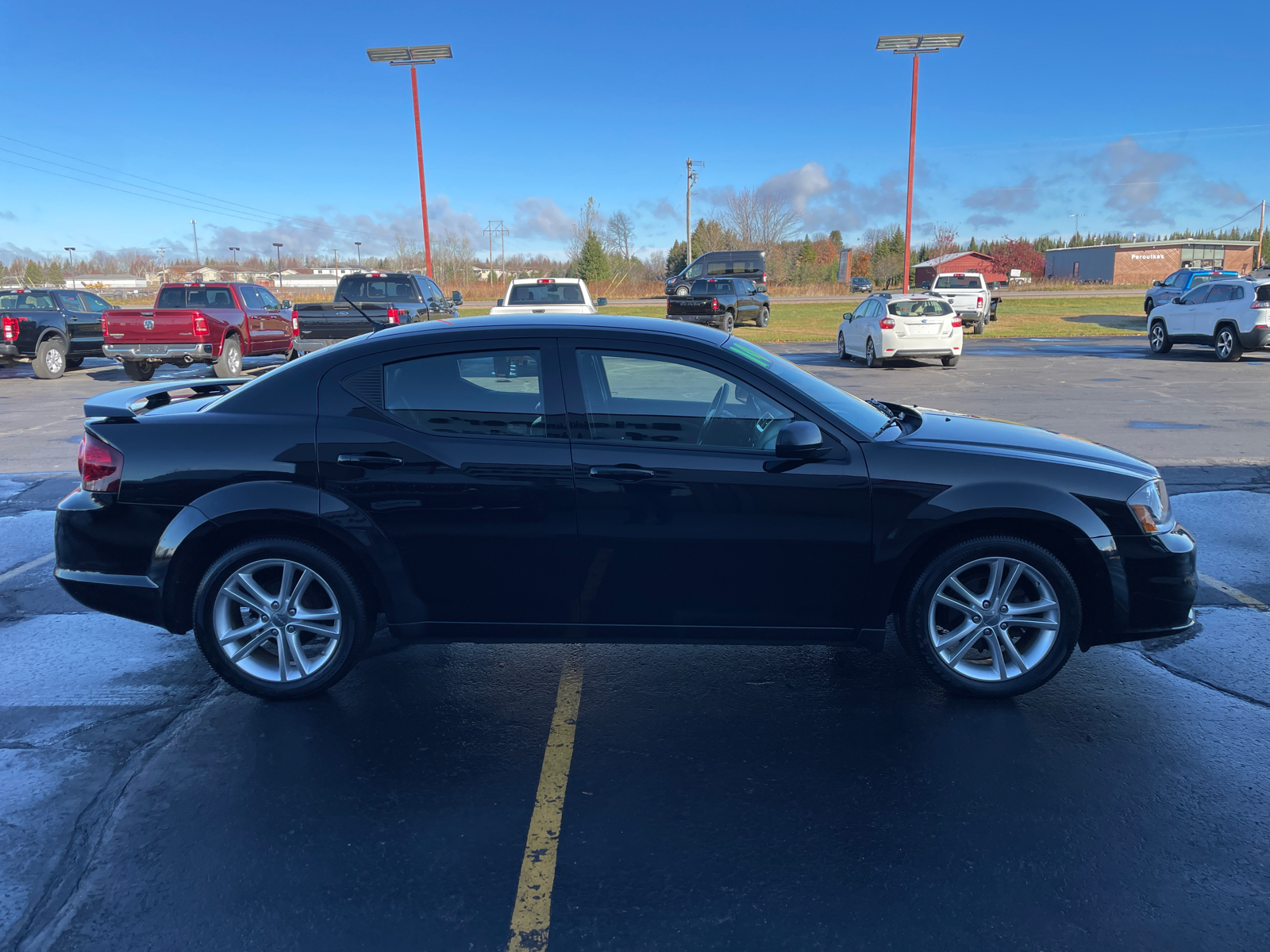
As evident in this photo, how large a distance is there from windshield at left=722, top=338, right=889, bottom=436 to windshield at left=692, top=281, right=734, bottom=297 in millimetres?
25764

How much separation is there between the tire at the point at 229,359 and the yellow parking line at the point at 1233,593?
1665cm

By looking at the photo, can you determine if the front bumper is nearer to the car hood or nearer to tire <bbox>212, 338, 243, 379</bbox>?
tire <bbox>212, 338, 243, 379</bbox>

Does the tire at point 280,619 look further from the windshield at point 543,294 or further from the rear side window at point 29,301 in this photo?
the rear side window at point 29,301

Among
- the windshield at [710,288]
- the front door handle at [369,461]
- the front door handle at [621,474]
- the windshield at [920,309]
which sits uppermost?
the windshield at [710,288]

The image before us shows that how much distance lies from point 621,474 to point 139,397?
2490 millimetres

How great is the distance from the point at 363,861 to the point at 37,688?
2.35m

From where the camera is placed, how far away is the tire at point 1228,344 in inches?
754

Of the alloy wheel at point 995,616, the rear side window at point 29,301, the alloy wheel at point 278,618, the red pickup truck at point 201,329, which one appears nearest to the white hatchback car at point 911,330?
the red pickup truck at point 201,329

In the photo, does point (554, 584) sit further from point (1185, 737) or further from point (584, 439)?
point (1185, 737)

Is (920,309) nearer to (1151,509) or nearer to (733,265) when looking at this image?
(1151,509)

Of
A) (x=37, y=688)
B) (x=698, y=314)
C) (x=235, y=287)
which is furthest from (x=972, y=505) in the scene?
(x=698, y=314)

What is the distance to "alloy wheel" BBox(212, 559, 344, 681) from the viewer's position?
3.95 metres

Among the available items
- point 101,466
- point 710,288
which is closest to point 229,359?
→ point 101,466

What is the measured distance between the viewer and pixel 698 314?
97.2 feet
